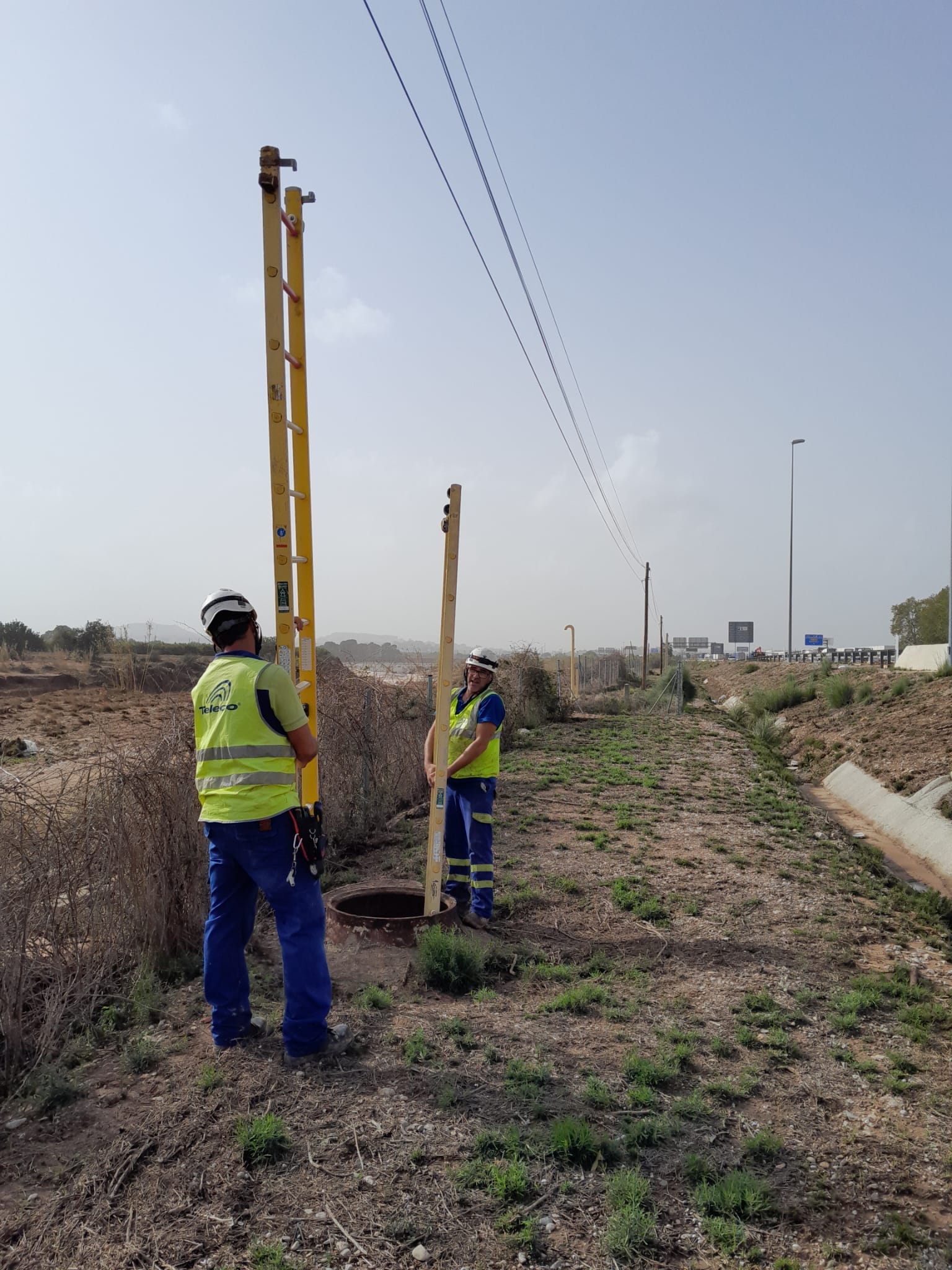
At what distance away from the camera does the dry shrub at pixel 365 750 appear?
9039 mm

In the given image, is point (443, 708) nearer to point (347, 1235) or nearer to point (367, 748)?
point (347, 1235)

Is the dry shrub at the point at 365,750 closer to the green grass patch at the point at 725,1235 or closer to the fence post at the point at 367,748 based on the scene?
the fence post at the point at 367,748

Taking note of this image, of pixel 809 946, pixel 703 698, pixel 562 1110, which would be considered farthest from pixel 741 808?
pixel 703 698

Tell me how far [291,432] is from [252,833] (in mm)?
2486

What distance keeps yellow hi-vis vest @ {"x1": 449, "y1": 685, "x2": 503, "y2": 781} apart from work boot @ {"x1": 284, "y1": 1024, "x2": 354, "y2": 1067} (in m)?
2.31

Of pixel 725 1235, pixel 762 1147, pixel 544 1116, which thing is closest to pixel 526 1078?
pixel 544 1116

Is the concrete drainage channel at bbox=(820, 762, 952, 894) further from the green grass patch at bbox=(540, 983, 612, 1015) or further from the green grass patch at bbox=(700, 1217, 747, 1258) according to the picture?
the green grass patch at bbox=(700, 1217, 747, 1258)

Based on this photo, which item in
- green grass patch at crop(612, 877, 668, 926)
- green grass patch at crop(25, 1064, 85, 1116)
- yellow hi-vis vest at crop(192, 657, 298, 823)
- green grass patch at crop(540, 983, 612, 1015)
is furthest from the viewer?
green grass patch at crop(612, 877, 668, 926)

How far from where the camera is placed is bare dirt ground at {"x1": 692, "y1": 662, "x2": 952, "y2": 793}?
15.0 m

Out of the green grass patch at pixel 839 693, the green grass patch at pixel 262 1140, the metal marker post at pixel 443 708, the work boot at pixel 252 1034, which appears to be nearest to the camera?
the green grass patch at pixel 262 1140

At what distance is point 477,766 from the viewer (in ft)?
21.1

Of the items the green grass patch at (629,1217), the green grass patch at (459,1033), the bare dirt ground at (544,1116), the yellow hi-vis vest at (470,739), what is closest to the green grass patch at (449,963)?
the bare dirt ground at (544,1116)

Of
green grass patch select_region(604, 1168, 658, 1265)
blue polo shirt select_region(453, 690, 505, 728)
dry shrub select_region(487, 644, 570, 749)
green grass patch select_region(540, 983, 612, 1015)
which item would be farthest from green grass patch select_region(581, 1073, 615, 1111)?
dry shrub select_region(487, 644, 570, 749)

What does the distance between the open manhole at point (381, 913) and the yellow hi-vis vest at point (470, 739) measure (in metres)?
0.93
